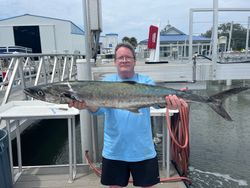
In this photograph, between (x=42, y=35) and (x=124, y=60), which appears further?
(x=42, y=35)

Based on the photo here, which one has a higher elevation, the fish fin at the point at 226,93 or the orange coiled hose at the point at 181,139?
the fish fin at the point at 226,93

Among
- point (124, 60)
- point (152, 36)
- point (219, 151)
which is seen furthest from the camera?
point (152, 36)

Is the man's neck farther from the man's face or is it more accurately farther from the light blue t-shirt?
the light blue t-shirt

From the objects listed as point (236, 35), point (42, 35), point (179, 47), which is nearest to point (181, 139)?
point (236, 35)

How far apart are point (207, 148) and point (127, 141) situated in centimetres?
452

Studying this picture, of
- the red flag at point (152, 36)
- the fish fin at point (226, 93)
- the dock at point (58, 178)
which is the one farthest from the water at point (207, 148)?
the red flag at point (152, 36)

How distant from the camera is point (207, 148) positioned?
6.63 meters

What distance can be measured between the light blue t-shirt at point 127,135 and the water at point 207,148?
2.57 meters

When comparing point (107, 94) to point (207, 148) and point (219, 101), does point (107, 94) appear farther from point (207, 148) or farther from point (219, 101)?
point (207, 148)

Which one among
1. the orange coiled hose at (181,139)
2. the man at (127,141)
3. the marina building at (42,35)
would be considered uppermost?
the marina building at (42,35)

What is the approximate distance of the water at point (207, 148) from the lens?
5.24 metres

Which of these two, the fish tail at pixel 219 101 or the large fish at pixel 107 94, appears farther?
the fish tail at pixel 219 101

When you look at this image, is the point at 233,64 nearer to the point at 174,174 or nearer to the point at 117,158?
the point at 174,174

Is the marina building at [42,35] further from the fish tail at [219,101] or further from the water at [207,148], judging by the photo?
the fish tail at [219,101]
